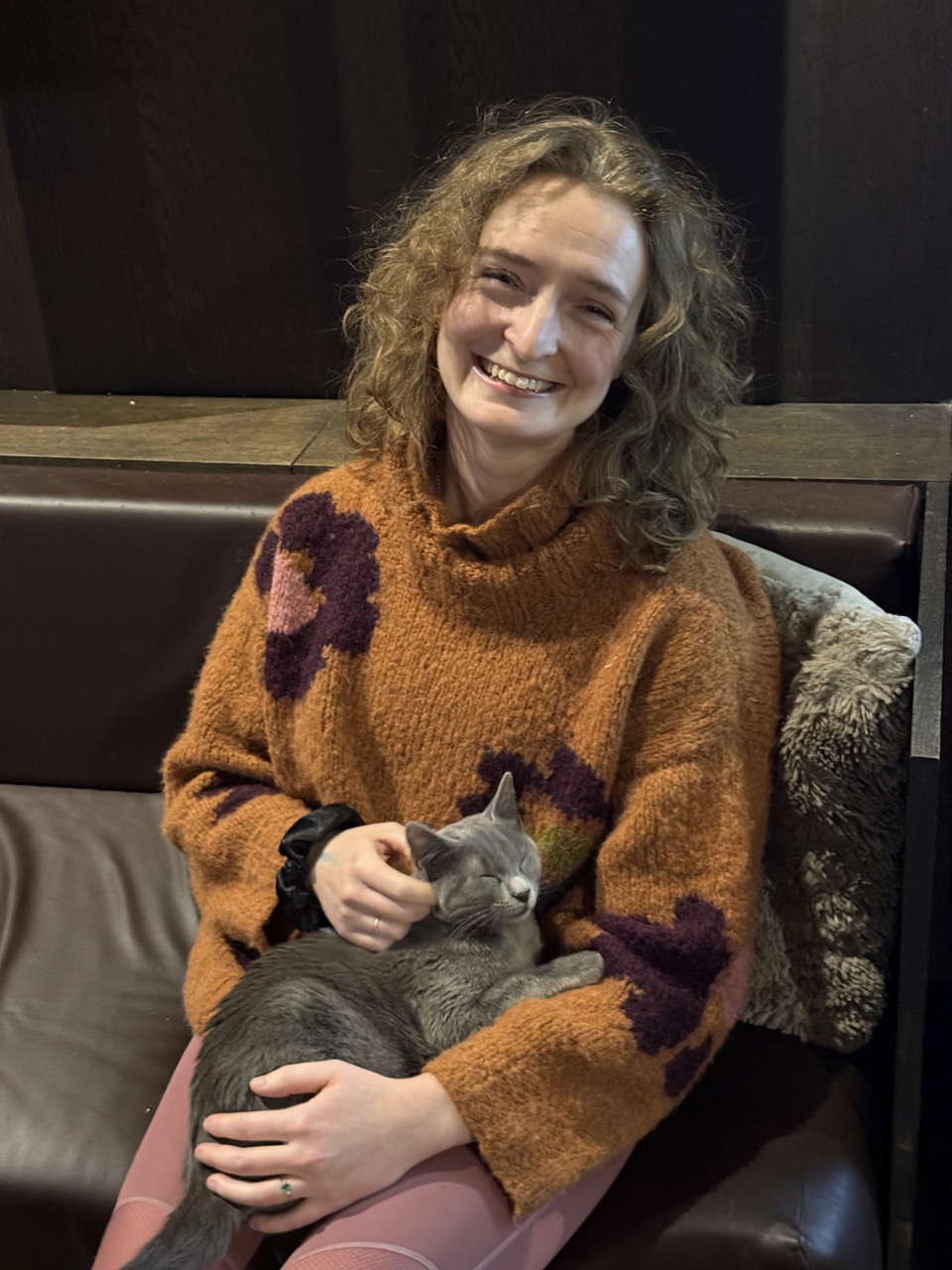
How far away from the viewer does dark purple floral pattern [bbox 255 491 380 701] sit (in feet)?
4.01

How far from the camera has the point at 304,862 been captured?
1.16 m

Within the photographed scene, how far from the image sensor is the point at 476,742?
3.84 ft

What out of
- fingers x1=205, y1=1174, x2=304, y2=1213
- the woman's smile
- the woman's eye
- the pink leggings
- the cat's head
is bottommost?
the pink leggings

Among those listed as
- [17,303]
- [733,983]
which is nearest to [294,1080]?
[733,983]

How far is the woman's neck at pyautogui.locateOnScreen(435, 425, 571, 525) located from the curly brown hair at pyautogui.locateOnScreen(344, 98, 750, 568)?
26 millimetres

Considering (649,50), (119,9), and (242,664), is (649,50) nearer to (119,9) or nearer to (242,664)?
(119,9)

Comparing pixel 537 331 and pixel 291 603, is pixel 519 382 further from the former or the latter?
pixel 291 603

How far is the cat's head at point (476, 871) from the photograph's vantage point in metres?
1.05

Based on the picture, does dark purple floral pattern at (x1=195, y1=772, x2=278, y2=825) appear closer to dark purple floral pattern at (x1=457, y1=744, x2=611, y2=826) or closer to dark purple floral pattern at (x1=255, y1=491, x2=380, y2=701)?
dark purple floral pattern at (x1=255, y1=491, x2=380, y2=701)

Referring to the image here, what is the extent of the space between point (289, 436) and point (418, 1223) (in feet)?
4.27

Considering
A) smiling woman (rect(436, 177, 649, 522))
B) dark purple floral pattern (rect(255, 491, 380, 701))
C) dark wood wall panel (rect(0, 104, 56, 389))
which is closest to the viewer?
smiling woman (rect(436, 177, 649, 522))

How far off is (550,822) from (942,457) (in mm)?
858

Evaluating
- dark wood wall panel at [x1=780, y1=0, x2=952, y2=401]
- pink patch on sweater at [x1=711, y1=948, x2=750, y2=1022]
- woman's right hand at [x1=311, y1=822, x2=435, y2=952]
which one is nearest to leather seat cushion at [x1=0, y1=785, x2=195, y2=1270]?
woman's right hand at [x1=311, y1=822, x2=435, y2=952]

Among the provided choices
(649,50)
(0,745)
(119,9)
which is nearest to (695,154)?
(649,50)
